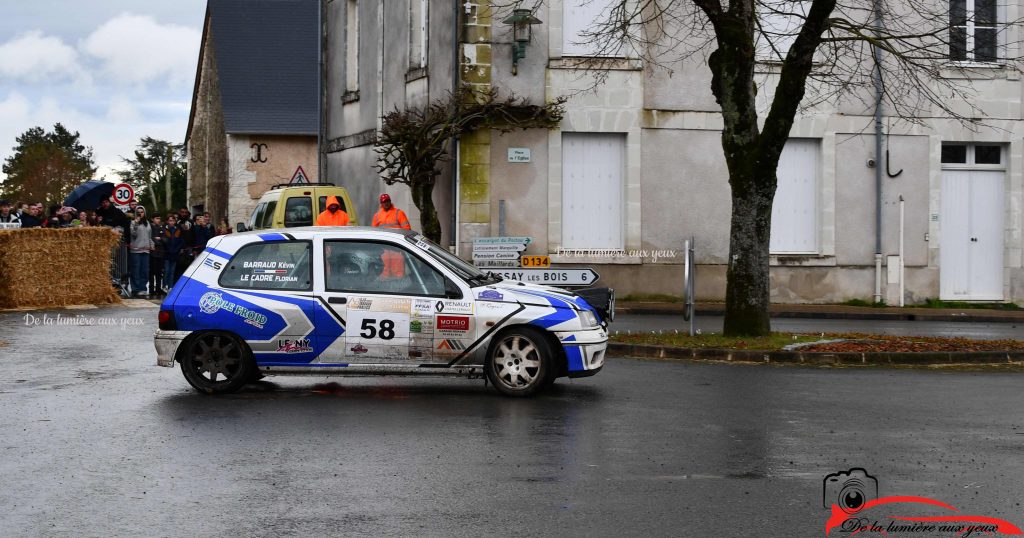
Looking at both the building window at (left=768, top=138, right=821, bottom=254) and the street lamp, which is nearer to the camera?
the street lamp

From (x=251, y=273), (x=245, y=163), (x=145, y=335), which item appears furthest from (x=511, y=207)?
(x=245, y=163)

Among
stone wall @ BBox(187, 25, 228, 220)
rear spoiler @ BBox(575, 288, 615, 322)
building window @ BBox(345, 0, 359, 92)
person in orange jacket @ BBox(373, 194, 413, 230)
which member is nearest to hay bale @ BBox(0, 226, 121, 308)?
person in orange jacket @ BBox(373, 194, 413, 230)

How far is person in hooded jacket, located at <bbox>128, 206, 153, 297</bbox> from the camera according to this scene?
86.4 ft

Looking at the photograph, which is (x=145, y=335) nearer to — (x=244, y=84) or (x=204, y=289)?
(x=204, y=289)

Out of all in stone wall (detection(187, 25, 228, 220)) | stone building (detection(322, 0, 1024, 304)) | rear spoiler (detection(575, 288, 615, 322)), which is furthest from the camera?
stone wall (detection(187, 25, 228, 220))

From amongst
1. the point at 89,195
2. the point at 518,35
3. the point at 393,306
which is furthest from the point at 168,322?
the point at 89,195

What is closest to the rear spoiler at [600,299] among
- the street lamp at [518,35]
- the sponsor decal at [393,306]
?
the sponsor decal at [393,306]

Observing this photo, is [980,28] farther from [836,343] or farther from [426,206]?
[836,343]

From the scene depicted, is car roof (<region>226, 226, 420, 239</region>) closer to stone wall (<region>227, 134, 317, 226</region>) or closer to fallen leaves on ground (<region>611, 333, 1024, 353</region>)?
fallen leaves on ground (<region>611, 333, 1024, 353</region>)

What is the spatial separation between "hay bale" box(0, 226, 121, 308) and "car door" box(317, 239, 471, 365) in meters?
12.9

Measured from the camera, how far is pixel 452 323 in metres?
11.1

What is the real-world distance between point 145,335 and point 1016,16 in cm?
1836

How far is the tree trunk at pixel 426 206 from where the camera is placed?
24047mm

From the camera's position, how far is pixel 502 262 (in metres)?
17.2
